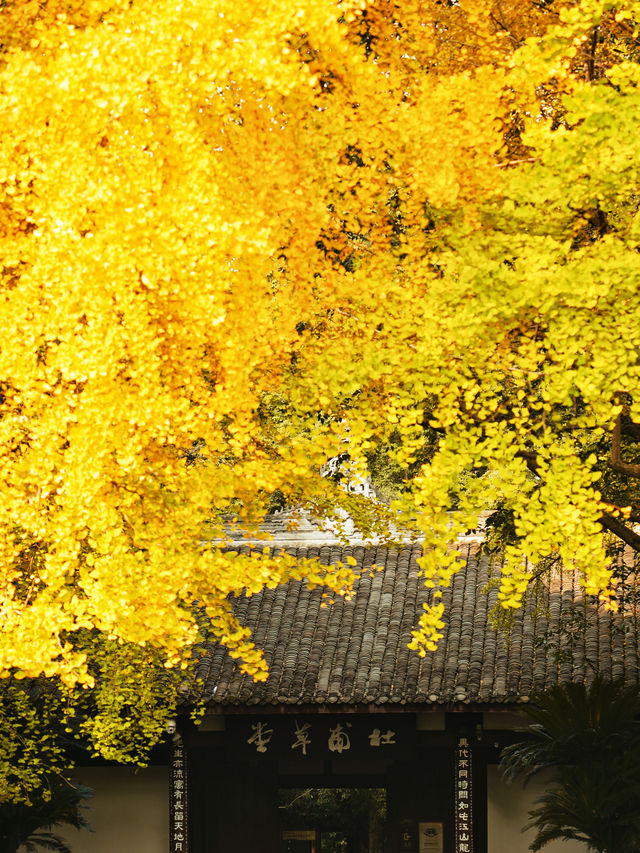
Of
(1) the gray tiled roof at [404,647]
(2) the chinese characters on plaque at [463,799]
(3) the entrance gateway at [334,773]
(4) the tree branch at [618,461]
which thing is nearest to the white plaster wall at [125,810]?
(3) the entrance gateway at [334,773]

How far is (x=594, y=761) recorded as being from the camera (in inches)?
498

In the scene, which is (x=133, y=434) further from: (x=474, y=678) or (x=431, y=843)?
(x=431, y=843)

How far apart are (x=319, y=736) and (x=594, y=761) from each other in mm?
4162

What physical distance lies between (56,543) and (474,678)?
7327 mm

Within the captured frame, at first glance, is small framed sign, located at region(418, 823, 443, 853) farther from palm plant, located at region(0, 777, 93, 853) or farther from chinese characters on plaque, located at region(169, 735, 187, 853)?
palm plant, located at region(0, 777, 93, 853)

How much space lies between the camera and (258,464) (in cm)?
972

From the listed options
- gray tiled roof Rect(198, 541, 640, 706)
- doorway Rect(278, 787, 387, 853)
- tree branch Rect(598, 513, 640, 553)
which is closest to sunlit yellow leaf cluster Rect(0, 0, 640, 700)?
tree branch Rect(598, 513, 640, 553)

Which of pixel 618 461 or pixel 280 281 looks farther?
pixel 280 281

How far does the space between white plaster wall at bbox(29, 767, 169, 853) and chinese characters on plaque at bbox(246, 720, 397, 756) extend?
1.51 metres

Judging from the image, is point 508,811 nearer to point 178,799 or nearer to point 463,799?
point 463,799

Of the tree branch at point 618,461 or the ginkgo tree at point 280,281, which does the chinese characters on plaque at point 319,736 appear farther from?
the tree branch at point 618,461

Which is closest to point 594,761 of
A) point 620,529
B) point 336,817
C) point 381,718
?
point 381,718

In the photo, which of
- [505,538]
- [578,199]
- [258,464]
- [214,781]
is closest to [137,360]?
[258,464]

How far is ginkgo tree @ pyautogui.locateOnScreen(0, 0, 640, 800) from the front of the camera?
341 inches
